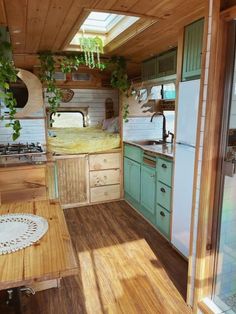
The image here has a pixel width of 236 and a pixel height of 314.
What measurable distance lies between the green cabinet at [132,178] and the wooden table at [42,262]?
6.94 feet

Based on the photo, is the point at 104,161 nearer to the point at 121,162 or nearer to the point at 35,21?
the point at 121,162

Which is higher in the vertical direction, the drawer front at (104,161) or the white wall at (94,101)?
the white wall at (94,101)

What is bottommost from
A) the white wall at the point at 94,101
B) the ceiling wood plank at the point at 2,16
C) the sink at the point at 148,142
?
the sink at the point at 148,142

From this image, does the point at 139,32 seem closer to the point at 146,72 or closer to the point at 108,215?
the point at 146,72

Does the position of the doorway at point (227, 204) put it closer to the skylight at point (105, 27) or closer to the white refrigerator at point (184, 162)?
the white refrigerator at point (184, 162)

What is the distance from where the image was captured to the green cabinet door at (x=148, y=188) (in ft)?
10.1

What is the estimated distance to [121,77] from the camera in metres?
3.45

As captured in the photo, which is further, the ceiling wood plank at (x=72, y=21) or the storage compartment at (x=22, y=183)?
the storage compartment at (x=22, y=183)

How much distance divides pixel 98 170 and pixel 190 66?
7.11 feet

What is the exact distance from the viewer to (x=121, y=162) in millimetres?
3965

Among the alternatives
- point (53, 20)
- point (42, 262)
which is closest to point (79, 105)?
point (53, 20)

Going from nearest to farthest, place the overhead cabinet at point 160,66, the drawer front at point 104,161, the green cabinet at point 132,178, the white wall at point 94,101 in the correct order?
the overhead cabinet at point 160,66, the green cabinet at point 132,178, the drawer front at point 104,161, the white wall at point 94,101

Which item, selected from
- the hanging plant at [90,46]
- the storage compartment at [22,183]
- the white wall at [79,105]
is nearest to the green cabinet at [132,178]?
the white wall at [79,105]

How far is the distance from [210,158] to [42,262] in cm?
118
